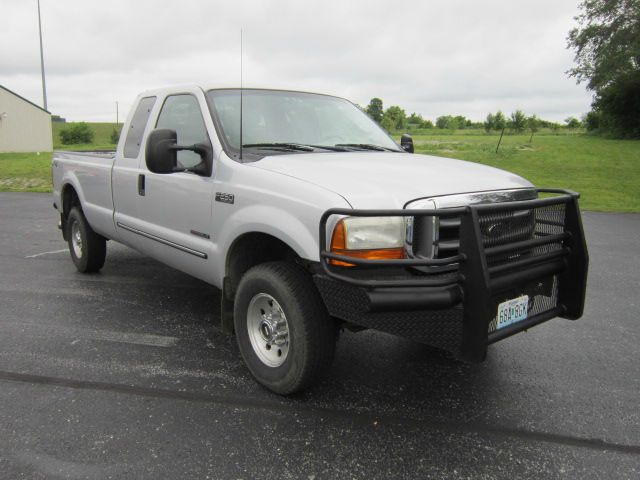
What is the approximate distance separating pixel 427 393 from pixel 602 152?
26.9m

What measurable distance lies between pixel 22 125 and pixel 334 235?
50431mm

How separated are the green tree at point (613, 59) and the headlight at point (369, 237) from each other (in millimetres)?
39041

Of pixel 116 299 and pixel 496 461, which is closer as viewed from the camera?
pixel 496 461

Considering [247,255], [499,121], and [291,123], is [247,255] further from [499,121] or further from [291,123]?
[499,121]

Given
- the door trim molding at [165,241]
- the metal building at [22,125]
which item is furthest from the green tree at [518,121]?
the door trim molding at [165,241]

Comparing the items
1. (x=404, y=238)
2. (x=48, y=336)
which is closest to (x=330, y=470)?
(x=404, y=238)

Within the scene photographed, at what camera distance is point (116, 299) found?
5.41 m

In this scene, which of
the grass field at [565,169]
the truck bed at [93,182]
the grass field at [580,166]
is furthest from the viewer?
the grass field at [565,169]

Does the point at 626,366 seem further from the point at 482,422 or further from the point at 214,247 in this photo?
the point at 214,247

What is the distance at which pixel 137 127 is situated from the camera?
5105 mm

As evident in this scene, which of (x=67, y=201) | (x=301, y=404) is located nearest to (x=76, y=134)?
(x=67, y=201)

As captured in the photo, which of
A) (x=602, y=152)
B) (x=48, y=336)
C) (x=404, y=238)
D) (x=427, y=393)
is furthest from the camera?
(x=602, y=152)

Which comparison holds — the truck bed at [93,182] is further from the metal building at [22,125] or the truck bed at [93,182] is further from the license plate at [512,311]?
the metal building at [22,125]

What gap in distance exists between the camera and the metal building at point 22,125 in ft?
145
